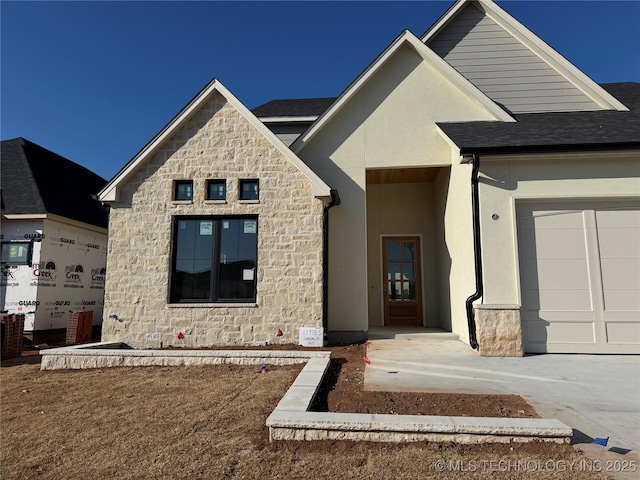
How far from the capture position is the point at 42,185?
38.6 ft

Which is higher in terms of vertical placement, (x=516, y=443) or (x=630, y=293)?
(x=630, y=293)

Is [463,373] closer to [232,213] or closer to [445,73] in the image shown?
[232,213]

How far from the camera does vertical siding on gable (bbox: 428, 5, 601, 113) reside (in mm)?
9875

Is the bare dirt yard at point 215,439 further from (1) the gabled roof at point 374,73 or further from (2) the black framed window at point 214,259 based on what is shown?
(1) the gabled roof at point 374,73

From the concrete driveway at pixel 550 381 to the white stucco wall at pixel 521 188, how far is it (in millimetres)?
1265

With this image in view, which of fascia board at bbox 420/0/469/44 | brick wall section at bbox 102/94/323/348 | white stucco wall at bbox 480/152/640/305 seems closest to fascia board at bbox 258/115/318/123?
brick wall section at bbox 102/94/323/348

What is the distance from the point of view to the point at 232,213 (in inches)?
335

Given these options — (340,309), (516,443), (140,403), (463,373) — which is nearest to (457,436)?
(516,443)

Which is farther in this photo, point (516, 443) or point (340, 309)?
point (340, 309)

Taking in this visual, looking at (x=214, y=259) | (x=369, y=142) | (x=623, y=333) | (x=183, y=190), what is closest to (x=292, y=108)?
(x=369, y=142)

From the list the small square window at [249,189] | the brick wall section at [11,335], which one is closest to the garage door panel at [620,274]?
the small square window at [249,189]

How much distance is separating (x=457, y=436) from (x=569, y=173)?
234 inches

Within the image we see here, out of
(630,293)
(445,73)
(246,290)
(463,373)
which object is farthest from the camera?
(445,73)

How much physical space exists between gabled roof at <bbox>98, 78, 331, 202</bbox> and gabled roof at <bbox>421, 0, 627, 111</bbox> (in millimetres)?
5496
